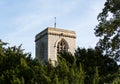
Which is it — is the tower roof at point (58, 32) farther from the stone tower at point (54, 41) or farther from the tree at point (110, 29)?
the tree at point (110, 29)

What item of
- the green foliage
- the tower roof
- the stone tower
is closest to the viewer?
the green foliage

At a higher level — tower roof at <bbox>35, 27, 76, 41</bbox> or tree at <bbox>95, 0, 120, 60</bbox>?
tower roof at <bbox>35, 27, 76, 41</bbox>

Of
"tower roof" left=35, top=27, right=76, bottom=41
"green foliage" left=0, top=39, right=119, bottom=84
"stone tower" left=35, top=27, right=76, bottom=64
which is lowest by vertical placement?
"green foliage" left=0, top=39, right=119, bottom=84

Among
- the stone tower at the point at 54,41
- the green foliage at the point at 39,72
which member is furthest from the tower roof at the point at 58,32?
the green foliage at the point at 39,72

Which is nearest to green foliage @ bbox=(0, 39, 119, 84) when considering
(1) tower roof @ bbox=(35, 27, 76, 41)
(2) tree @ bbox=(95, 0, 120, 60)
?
(2) tree @ bbox=(95, 0, 120, 60)

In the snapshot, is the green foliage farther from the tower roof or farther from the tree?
the tower roof

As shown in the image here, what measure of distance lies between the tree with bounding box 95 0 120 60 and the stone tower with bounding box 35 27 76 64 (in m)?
56.1

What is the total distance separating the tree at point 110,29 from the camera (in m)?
33.7

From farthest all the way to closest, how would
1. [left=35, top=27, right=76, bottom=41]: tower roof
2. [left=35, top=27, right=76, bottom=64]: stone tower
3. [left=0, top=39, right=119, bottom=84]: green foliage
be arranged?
[left=35, top=27, right=76, bottom=64]: stone tower, [left=35, top=27, right=76, bottom=41]: tower roof, [left=0, top=39, right=119, bottom=84]: green foliage

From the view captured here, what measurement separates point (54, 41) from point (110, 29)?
190 feet

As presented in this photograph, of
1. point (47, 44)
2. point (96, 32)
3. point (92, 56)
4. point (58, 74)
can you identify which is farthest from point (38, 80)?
point (47, 44)

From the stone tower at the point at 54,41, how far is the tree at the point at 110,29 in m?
56.1

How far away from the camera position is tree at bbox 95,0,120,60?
3366 centimetres

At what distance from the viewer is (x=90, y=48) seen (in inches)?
1620
